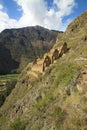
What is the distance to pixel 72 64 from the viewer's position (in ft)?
160

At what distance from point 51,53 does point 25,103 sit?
20444 mm

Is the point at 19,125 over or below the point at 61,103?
below

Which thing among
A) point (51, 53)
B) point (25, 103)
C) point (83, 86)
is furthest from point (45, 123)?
point (51, 53)

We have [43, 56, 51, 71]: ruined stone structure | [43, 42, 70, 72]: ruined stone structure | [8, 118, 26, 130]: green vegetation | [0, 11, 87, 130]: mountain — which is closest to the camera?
[0, 11, 87, 130]: mountain

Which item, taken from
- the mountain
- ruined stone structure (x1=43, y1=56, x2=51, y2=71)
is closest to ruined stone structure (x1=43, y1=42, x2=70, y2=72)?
ruined stone structure (x1=43, y1=56, x2=51, y2=71)

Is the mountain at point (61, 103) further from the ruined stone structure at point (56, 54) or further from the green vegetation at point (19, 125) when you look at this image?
the ruined stone structure at point (56, 54)

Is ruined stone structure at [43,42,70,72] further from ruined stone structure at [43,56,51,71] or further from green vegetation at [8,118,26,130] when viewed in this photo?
green vegetation at [8,118,26,130]

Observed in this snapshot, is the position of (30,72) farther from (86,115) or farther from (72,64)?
(86,115)

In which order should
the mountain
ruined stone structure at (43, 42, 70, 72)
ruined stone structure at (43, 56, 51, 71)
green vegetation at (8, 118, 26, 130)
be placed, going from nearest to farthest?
the mountain < green vegetation at (8, 118, 26, 130) < ruined stone structure at (43, 42, 70, 72) < ruined stone structure at (43, 56, 51, 71)

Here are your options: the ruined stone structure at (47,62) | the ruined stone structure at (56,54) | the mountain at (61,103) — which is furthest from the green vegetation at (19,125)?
the ruined stone structure at (56,54)

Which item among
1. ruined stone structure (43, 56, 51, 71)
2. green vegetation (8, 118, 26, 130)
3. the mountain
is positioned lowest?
green vegetation (8, 118, 26, 130)

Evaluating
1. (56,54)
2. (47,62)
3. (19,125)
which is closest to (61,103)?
(19,125)

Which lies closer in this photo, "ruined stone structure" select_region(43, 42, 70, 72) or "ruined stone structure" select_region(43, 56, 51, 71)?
"ruined stone structure" select_region(43, 42, 70, 72)

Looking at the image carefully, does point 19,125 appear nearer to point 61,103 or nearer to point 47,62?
point 61,103
